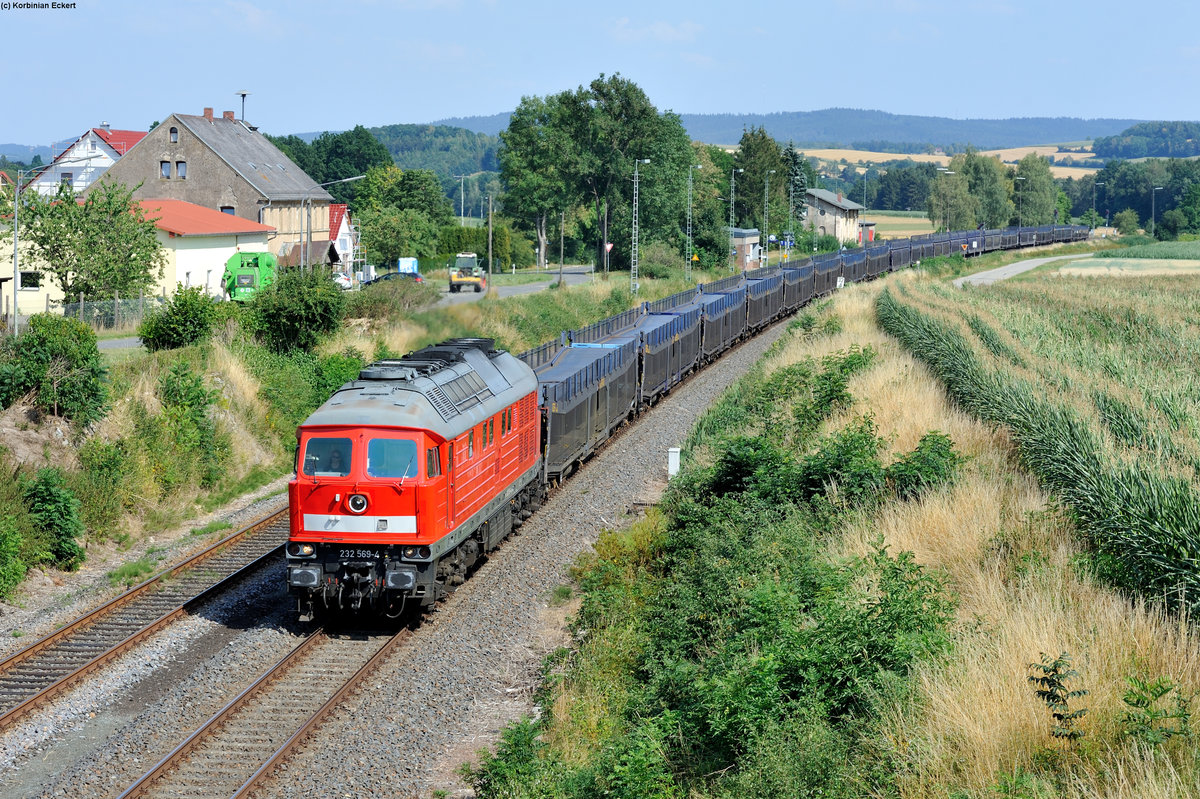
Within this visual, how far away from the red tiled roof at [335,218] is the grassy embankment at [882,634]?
2801 inches

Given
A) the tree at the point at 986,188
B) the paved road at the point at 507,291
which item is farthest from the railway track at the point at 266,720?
the tree at the point at 986,188

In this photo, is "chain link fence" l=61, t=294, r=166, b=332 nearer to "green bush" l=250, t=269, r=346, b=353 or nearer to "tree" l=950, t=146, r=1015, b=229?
"green bush" l=250, t=269, r=346, b=353

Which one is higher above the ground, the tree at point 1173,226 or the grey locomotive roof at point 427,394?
the tree at point 1173,226

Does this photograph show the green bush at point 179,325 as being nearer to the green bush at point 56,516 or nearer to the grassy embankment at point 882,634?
the green bush at point 56,516

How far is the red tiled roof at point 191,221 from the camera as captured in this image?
179 feet

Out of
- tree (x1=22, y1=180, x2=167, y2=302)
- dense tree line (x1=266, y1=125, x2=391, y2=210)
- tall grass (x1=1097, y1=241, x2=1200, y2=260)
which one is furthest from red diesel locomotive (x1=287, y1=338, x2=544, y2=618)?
Result: dense tree line (x1=266, y1=125, x2=391, y2=210)

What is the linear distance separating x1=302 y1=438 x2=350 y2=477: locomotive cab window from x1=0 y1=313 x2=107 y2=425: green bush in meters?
10.3

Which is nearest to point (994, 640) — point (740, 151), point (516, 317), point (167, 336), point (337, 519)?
point (337, 519)

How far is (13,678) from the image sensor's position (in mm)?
16094

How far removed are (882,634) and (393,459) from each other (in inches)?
332

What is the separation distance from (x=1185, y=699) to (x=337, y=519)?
12.1 metres

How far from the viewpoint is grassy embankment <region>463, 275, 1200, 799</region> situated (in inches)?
369

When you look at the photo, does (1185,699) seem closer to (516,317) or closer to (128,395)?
(128,395)

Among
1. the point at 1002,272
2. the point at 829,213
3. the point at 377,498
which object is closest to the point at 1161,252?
the point at 1002,272
